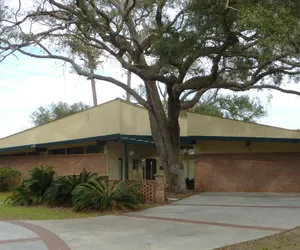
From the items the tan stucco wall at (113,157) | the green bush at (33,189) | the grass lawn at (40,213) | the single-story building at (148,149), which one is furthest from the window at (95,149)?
the grass lawn at (40,213)

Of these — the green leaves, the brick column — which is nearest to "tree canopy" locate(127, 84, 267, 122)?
the green leaves

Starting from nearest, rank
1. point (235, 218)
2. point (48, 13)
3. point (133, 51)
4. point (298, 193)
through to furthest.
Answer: point (235, 218) < point (48, 13) < point (133, 51) < point (298, 193)

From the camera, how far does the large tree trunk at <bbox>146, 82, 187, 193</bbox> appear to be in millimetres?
20859

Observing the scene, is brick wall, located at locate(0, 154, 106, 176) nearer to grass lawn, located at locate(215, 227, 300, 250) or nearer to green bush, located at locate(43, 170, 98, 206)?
green bush, located at locate(43, 170, 98, 206)

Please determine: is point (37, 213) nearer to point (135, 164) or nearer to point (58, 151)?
point (58, 151)

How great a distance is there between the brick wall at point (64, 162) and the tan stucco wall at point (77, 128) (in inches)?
41.6

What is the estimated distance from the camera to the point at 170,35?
547 inches

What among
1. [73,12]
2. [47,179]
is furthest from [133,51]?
[47,179]

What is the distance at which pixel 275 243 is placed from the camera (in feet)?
31.5

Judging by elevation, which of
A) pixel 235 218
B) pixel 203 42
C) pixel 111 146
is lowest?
pixel 235 218

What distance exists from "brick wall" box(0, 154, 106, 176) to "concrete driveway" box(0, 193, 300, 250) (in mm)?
9501

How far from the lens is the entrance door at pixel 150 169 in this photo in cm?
3094

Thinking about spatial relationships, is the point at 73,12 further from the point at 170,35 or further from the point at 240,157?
the point at 240,157

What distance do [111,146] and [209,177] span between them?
20.9 feet
